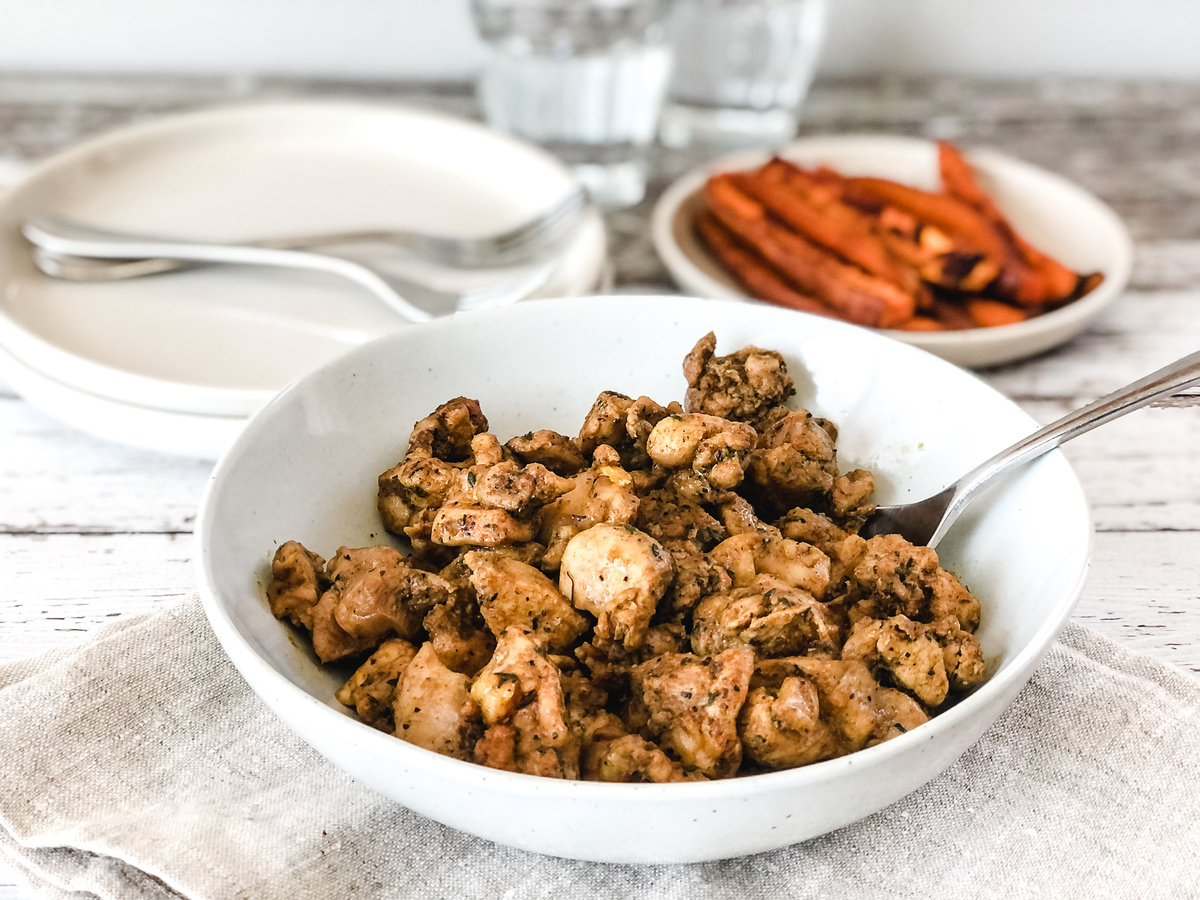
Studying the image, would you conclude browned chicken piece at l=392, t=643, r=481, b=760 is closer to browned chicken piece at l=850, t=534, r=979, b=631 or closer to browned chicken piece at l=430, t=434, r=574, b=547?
browned chicken piece at l=430, t=434, r=574, b=547

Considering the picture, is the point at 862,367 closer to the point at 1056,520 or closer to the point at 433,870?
the point at 1056,520

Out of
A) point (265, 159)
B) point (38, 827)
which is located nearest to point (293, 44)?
point (265, 159)

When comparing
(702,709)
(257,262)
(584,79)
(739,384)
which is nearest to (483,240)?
(257,262)

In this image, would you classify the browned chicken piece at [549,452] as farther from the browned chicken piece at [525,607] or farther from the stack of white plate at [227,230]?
the stack of white plate at [227,230]

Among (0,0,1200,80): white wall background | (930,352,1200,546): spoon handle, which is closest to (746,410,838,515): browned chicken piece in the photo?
(930,352,1200,546): spoon handle

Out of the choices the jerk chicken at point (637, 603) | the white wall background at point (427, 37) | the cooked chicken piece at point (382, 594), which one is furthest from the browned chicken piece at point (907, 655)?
the white wall background at point (427, 37)

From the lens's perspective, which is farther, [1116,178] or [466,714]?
[1116,178]

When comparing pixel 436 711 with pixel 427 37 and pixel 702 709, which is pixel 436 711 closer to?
pixel 702 709
